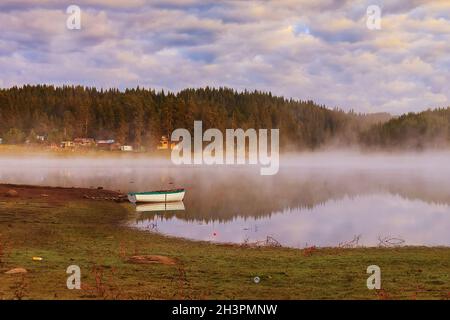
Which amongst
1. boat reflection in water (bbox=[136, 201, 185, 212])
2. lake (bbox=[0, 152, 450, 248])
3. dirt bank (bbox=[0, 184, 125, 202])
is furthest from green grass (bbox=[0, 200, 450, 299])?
dirt bank (bbox=[0, 184, 125, 202])

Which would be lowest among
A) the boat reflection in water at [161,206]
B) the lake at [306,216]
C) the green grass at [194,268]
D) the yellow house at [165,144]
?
the lake at [306,216]

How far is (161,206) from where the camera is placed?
165 ft

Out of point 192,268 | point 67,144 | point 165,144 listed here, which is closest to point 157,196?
point 192,268

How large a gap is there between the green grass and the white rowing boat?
15496mm

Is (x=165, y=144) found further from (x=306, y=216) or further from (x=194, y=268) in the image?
(x=194, y=268)

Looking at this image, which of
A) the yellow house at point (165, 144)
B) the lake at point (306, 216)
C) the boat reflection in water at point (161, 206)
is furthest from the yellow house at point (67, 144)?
the boat reflection in water at point (161, 206)

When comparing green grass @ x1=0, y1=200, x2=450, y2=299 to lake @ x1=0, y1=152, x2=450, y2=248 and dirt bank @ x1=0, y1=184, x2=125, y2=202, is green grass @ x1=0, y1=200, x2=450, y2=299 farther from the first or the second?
dirt bank @ x1=0, y1=184, x2=125, y2=202

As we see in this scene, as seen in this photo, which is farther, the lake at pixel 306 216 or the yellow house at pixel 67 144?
the yellow house at pixel 67 144

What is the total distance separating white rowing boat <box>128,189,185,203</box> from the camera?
5033 cm

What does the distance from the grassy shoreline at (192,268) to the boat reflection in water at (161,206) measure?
474 inches

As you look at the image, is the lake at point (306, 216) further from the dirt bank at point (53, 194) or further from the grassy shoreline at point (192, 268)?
the dirt bank at point (53, 194)

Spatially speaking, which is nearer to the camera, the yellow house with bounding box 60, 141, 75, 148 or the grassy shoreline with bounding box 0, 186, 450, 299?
the grassy shoreline with bounding box 0, 186, 450, 299

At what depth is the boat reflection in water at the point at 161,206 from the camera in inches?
1891
